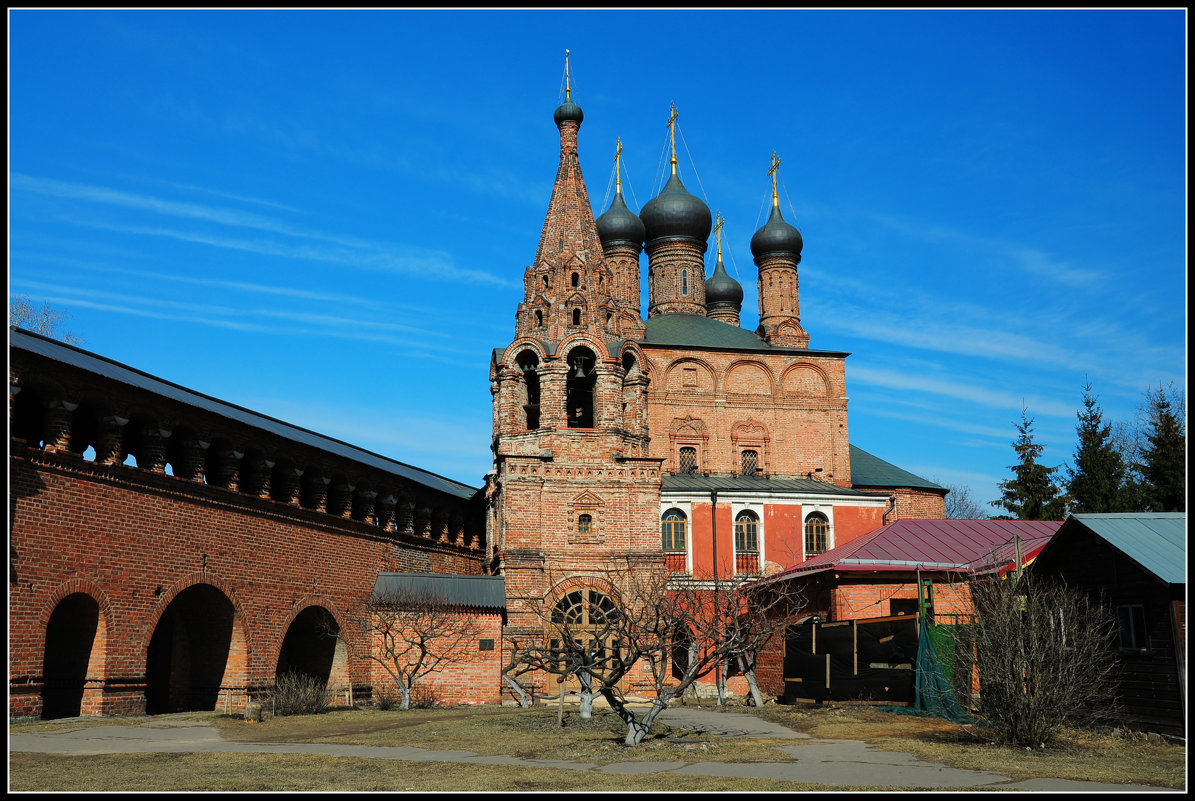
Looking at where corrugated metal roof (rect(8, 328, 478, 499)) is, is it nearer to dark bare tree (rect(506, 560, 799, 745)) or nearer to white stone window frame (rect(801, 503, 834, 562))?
dark bare tree (rect(506, 560, 799, 745))

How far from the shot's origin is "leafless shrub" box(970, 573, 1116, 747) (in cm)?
1384

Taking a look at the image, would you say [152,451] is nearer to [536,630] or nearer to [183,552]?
[183,552]

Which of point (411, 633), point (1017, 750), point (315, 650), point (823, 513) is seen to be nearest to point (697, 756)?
point (1017, 750)

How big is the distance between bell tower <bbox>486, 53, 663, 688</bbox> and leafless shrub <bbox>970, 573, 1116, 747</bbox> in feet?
41.0

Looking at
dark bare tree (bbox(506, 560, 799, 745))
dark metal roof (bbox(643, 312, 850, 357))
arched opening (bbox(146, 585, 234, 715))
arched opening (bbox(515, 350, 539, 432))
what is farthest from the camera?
dark metal roof (bbox(643, 312, 850, 357))

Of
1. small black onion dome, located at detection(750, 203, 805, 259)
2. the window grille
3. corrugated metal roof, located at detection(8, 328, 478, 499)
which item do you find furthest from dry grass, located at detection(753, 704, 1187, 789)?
small black onion dome, located at detection(750, 203, 805, 259)

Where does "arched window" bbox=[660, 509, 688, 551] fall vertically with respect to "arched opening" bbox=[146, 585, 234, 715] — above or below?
above

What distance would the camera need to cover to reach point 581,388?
102 feet

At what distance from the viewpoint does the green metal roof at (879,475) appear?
1671 inches

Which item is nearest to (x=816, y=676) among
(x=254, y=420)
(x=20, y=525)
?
(x=254, y=420)

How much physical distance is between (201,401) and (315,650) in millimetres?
6510

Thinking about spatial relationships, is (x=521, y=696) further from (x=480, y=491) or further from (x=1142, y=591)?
(x=1142, y=591)

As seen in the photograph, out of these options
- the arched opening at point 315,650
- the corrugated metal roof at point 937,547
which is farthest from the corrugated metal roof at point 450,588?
the corrugated metal roof at point 937,547

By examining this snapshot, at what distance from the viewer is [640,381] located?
98.0 ft
